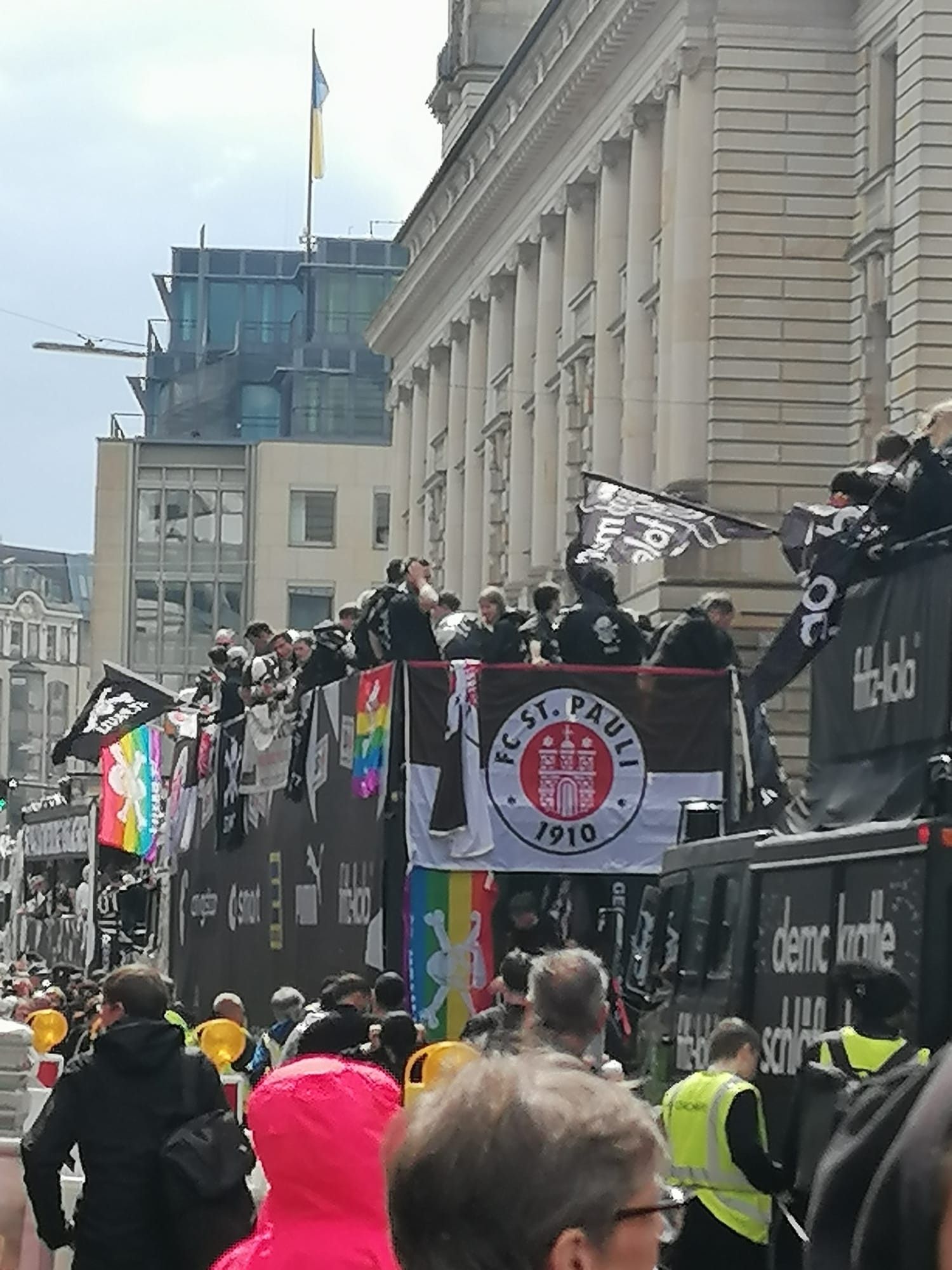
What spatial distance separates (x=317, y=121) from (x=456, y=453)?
112ft

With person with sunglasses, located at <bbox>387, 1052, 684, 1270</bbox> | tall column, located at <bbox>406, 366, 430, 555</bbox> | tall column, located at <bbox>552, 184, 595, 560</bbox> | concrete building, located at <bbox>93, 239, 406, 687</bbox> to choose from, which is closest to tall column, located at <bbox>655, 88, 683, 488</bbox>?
tall column, located at <bbox>552, 184, 595, 560</bbox>

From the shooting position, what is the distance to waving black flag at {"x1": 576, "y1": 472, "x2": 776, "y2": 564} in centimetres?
2203

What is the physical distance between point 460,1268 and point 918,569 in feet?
27.9

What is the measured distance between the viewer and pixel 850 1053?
9.93 meters

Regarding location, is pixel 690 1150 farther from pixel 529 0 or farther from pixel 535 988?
pixel 529 0

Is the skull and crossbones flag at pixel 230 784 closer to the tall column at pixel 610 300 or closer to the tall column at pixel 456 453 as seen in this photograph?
the tall column at pixel 610 300

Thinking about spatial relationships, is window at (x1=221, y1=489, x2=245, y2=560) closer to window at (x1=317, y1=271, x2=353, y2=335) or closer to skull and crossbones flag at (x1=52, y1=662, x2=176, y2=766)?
window at (x1=317, y1=271, x2=353, y2=335)

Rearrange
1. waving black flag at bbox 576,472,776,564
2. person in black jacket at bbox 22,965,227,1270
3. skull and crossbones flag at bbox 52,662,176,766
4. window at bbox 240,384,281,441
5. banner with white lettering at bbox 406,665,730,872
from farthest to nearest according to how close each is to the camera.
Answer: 1. window at bbox 240,384,281,441
2. skull and crossbones flag at bbox 52,662,176,766
3. waving black flag at bbox 576,472,776,564
4. banner with white lettering at bbox 406,665,730,872
5. person in black jacket at bbox 22,965,227,1270

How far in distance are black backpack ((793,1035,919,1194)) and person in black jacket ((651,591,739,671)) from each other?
10.4 m

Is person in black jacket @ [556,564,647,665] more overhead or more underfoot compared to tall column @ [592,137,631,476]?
more underfoot

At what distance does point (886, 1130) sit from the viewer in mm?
3062

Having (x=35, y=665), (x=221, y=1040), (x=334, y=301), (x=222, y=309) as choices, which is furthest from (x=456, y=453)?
(x=35, y=665)

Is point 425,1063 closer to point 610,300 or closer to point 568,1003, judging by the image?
point 568,1003

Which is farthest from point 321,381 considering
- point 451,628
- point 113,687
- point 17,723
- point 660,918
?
point 660,918
